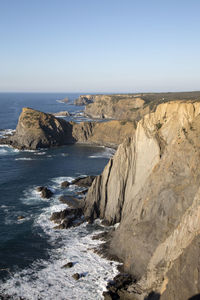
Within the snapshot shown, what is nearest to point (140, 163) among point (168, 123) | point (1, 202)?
point (168, 123)

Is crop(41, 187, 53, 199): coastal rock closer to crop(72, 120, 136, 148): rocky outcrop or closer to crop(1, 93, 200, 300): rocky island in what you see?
crop(1, 93, 200, 300): rocky island

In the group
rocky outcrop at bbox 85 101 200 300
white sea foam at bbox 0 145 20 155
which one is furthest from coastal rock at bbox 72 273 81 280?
white sea foam at bbox 0 145 20 155

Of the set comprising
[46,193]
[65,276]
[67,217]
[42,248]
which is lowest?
[65,276]

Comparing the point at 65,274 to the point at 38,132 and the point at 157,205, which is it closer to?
the point at 157,205

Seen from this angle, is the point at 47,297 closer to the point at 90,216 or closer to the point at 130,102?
the point at 90,216

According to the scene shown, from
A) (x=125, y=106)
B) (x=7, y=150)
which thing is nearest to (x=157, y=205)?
(x=7, y=150)

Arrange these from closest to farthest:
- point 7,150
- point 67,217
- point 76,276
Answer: point 76,276 → point 67,217 → point 7,150

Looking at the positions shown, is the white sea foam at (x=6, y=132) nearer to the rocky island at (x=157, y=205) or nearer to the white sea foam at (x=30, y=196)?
the white sea foam at (x=30, y=196)
